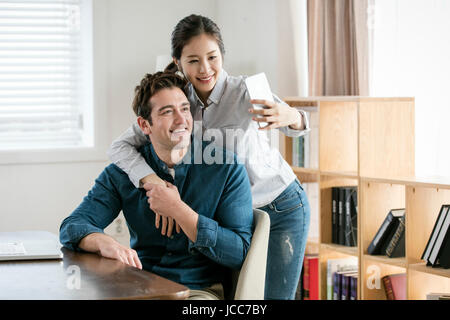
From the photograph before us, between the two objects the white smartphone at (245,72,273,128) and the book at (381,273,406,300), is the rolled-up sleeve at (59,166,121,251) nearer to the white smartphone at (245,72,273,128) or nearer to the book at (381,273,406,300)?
the white smartphone at (245,72,273,128)

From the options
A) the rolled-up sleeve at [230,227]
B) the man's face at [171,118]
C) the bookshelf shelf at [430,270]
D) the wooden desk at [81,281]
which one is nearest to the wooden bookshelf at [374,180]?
the bookshelf shelf at [430,270]

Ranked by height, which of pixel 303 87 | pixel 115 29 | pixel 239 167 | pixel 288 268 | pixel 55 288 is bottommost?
pixel 288 268

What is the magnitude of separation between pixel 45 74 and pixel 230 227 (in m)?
2.69

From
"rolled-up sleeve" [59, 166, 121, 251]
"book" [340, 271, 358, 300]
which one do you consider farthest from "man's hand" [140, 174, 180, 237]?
"book" [340, 271, 358, 300]

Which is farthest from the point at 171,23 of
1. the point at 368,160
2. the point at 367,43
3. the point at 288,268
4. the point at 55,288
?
the point at 55,288

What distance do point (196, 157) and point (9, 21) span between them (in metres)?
2.58

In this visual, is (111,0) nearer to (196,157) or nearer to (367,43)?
(367,43)

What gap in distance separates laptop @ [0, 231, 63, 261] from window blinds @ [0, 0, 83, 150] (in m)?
2.14

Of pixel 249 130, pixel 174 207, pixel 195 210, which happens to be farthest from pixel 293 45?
pixel 174 207

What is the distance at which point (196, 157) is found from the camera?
1.84 m

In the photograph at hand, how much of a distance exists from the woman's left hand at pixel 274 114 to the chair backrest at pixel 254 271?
14.5 inches

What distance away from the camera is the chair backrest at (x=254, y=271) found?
1.65m

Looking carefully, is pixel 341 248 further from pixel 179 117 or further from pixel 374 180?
pixel 179 117

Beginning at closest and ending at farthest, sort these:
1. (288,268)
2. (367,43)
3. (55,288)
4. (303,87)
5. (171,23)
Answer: (55,288), (288,268), (367,43), (303,87), (171,23)
